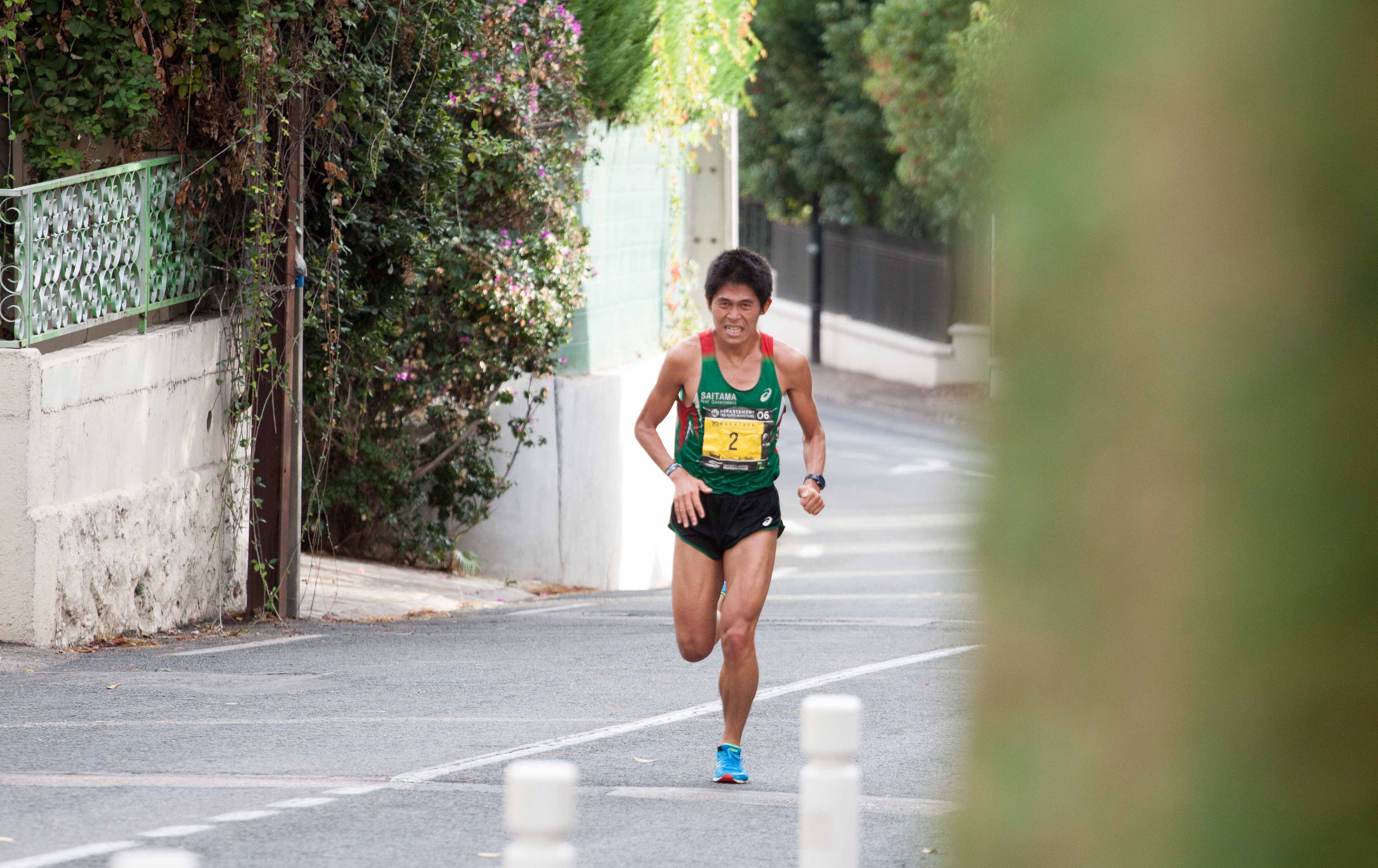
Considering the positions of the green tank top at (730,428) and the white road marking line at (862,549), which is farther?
the white road marking line at (862,549)

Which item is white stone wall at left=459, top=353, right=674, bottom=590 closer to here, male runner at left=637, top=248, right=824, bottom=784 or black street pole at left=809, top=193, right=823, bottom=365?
male runner at left=637, top=248, right=824, bottom=784

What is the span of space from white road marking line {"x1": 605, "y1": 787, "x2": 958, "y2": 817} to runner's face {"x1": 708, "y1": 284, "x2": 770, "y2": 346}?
5.14 ft

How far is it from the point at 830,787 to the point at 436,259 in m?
9.75

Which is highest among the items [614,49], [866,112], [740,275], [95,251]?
[866,112]

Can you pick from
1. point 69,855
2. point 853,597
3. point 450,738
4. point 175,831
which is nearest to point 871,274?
point 853,597

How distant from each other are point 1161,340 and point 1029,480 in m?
0.22

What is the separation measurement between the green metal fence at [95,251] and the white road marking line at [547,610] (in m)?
3.25

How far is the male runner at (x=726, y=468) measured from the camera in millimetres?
6672

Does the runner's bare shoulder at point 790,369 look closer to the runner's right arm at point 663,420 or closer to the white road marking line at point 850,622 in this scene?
the runner's right arm at point 663,420

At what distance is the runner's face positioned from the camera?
677cm

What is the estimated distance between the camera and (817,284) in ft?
125

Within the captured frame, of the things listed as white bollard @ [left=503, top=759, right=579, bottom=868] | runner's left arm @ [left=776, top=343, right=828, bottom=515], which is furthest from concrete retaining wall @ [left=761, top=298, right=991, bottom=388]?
white bollard @ [left=503, top=759, right=579, bottom=868]

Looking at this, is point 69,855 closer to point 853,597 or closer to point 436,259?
point 436,259

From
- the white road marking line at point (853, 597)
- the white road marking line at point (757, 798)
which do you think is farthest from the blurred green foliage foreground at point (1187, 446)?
the white road marking line at point (853, 597)
